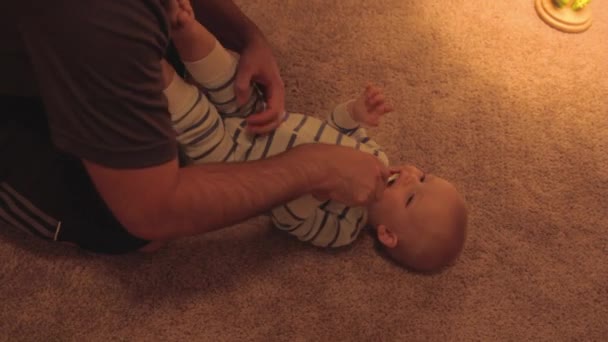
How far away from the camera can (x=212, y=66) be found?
0.97 meters

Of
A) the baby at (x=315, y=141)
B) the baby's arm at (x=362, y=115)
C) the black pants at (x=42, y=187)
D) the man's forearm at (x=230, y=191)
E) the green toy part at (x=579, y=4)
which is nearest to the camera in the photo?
the man's forearm at (x=230, y=191)

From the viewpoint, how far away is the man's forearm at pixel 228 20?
105 cm

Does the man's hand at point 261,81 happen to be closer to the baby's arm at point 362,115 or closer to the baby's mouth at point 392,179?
the baby's arm at point 362,115

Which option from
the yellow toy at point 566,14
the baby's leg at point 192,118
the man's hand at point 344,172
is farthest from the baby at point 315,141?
the yellow toy at point 566,14

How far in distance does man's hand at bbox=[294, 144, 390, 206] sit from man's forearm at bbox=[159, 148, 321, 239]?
2 centimetres

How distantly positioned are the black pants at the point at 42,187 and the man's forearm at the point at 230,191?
229mm

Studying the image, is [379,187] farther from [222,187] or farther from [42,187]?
[42,187]

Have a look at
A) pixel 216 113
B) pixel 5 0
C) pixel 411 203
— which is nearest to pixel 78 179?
pixel 216 113

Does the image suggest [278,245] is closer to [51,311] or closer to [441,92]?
[51,311]

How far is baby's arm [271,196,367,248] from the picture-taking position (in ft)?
3.41

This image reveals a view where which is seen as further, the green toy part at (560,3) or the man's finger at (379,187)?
the green toy part at (560,3)

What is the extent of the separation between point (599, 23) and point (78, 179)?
1.46 m

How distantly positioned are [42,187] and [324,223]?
1.72ft

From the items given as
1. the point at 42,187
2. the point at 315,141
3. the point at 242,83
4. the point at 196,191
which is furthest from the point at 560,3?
the point at 42,187
